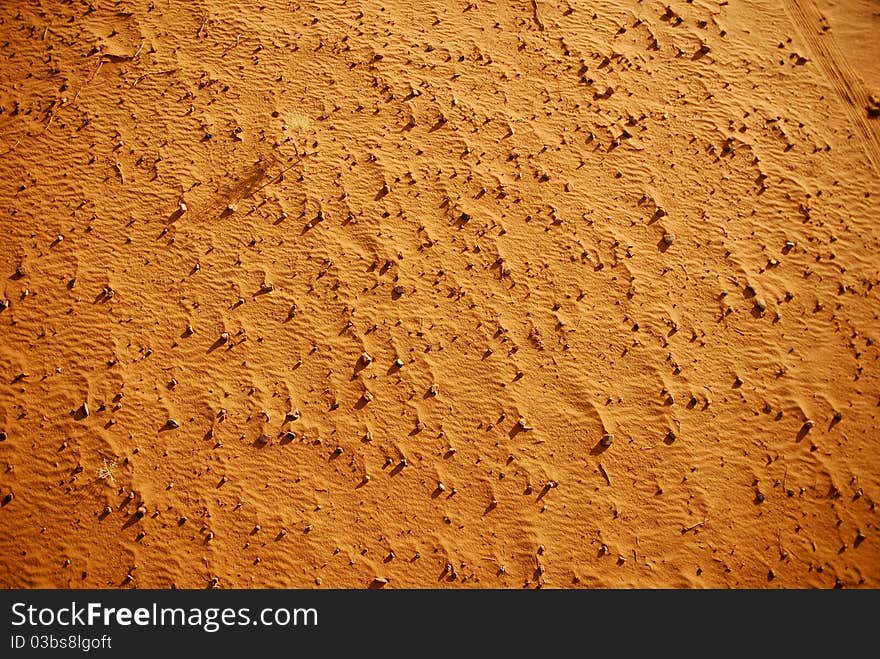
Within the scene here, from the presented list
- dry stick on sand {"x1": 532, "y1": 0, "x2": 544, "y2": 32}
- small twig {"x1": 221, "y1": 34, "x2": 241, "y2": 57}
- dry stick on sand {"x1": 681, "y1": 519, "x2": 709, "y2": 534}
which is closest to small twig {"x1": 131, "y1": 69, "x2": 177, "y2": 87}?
small twig {"x1": 221, "y1": 34, "x2": 241, "y2": 57}

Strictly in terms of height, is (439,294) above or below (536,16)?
below

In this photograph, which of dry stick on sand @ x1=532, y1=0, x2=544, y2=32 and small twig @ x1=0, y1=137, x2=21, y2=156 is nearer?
small twig @ x1=0, y1=137, x2=21, y2=156

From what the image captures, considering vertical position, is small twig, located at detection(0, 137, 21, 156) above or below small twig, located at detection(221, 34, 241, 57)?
below

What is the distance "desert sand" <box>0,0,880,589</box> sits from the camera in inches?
188

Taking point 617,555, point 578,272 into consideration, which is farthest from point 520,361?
point 617,555

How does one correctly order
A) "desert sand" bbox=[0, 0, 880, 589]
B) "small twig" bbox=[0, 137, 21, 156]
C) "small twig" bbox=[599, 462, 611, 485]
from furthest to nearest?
"small twig" bbox=[0, 137, 21, 156] → "small twig" bbox=[599, 462, 611, 485] → "desert sand" bbox=[0, 0, 880, 589]

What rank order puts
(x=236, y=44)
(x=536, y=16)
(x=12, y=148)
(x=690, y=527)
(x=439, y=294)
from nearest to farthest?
(x=690, y=527) < (x=439, y=294) < (x=12, y=148) < (x=236, y=44) < (x=536, y=16)

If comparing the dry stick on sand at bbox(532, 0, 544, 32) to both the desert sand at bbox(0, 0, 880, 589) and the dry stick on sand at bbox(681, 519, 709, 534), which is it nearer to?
the desert sand at bbox(0, 0, 880, 589)

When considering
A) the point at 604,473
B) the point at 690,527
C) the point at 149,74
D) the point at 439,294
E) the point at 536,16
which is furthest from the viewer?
the point at 536,16

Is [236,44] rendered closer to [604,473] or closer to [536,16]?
[536,16]

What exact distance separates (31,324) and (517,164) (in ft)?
15.9

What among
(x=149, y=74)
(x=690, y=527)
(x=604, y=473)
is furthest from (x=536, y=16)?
(x=690, y=527)

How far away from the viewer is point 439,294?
18.1 ft
